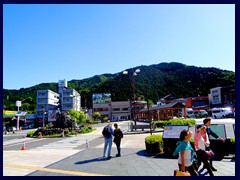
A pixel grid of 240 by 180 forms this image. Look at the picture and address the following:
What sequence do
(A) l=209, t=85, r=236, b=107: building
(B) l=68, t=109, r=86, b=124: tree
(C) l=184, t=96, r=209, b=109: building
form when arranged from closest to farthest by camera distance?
(B) l=68, t=109, r=86, b=124: tree → (A) l=209, t=85, r=236, b=107: building → (C) l=184, t=96, r=209, b=109: building

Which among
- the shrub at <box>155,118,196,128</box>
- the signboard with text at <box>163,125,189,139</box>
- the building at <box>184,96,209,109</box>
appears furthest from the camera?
the building at <box>184,96,209,109</box>

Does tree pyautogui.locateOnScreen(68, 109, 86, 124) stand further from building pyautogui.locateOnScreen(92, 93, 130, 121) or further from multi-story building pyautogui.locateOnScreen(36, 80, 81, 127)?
building pyautogui.locateOnScreen(92, 93, 130, 121)

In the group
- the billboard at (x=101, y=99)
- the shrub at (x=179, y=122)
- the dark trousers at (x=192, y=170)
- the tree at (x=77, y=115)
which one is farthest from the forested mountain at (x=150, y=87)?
the dark trousers at (x=192, y=170)

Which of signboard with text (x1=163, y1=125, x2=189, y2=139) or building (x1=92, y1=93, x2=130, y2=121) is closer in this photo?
signboard with text (x1=163, y1=125, x2=189, y2=139)

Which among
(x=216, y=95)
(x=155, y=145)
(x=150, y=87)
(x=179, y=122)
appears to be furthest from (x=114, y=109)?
(x=155, y=145)

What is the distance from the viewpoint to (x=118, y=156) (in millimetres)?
9906

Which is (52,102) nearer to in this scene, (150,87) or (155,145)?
(150,87)

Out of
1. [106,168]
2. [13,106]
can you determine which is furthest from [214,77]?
[106,168]

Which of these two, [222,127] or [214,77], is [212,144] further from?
[214,77]

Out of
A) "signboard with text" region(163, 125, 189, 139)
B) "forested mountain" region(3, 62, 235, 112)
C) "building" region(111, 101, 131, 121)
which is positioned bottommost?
"building" region(111, 101, 131, 121)

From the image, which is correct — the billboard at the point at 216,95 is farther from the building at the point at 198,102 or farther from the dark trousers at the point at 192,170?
the dark trousers at the point at 192,170

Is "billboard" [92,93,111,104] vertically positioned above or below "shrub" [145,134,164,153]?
above

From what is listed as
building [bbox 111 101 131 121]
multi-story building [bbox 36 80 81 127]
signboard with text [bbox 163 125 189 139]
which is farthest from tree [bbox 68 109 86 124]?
building [bbox 111 101 131 121]
